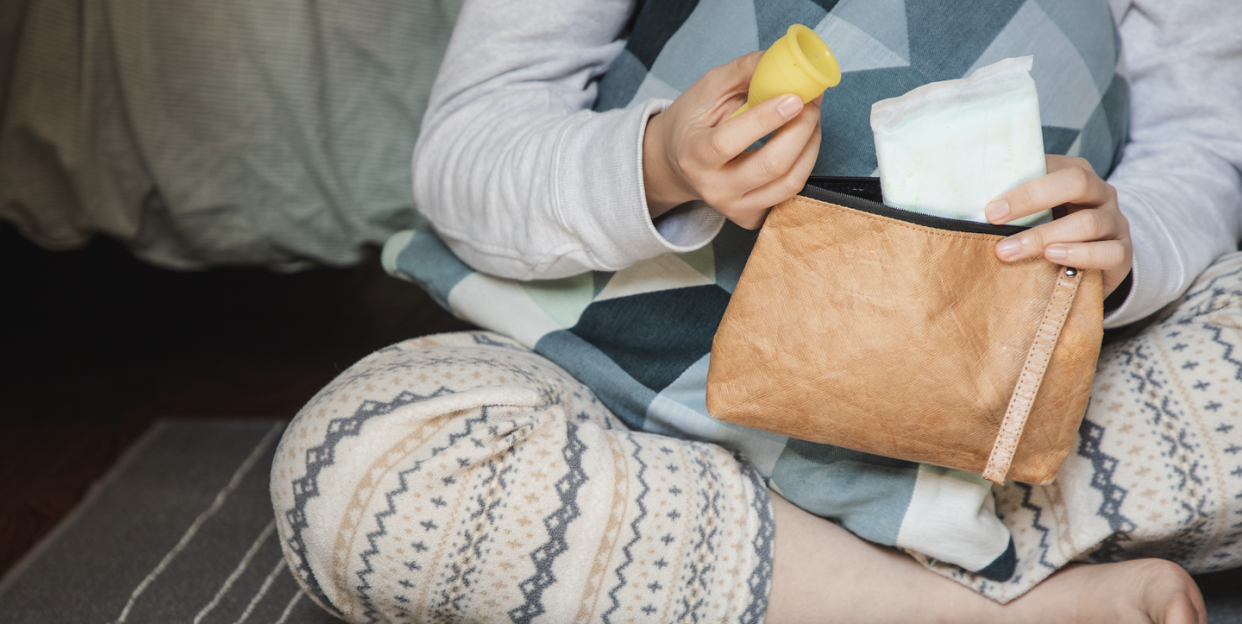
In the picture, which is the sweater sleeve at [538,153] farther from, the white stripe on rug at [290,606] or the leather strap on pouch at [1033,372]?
the white stripe on rug at [290,606]

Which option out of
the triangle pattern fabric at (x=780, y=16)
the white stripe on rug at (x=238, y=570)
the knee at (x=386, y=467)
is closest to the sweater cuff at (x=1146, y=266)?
the triangle pattern fabric at (x=780, y=16)

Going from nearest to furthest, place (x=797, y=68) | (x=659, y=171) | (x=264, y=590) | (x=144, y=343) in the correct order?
(x=797, y=68)
(x=659, y=171)
(x=264, y=590)
(x=144, y=343)

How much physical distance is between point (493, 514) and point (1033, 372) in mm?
352

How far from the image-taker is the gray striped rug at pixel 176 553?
0.68 metres

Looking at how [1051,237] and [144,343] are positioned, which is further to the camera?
[144,343]

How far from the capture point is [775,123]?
39 centimetres

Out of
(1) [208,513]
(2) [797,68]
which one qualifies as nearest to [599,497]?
(2) [797,68]

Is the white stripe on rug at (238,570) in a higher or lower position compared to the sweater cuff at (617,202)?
lower

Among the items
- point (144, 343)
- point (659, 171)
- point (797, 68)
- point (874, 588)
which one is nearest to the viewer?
point (797, 68)

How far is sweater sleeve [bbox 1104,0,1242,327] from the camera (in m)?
0.57

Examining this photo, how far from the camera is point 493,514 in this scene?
510 mm

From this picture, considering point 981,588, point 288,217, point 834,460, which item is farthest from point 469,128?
point 981,588

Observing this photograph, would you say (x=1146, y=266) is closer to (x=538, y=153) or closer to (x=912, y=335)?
(x=912, y=335)

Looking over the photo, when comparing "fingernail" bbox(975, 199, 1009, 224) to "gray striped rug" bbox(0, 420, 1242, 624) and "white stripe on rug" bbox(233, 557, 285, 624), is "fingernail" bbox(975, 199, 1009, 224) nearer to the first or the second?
"gray striped rug" bbox(0, 420, 1242, 624)
